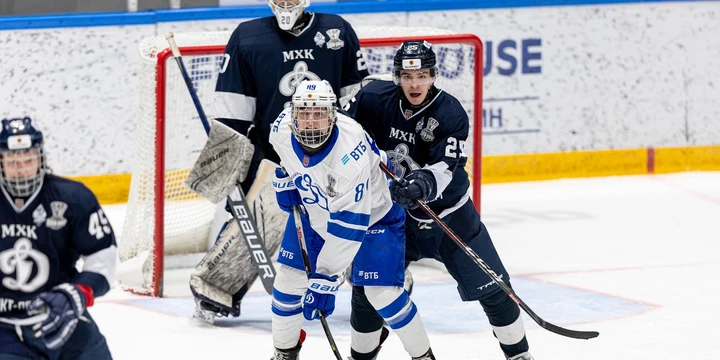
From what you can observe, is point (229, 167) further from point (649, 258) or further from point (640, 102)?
point (640, 102)

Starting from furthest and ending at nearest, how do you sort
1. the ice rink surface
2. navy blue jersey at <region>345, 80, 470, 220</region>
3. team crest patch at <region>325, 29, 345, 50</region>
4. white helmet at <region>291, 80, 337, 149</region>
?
team crest patch at <region>325, 29, 345, 50</region> → the ice rink surface → navy blue jersey at <region>345, 80, 470, 220</region> → white helmet at <region>291, 80, 337, 149</region>

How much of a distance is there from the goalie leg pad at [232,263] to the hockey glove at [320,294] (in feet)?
3.89

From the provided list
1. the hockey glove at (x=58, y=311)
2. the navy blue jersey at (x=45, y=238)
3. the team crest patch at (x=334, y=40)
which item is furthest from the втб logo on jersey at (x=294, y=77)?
the hockey glove at (x=58, y=311)

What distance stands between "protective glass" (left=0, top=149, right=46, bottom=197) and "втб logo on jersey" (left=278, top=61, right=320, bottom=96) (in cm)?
194

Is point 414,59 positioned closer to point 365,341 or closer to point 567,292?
point 365,341

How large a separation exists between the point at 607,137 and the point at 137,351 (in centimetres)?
387

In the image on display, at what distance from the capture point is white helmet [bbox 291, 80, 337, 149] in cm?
368

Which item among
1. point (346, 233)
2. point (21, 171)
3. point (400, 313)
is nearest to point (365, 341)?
point (400, 313)

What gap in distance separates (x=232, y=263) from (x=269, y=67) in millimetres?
756

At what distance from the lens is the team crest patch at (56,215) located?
2965 mm

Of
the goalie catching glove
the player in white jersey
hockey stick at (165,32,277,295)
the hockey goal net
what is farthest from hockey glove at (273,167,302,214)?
the hockey goal net

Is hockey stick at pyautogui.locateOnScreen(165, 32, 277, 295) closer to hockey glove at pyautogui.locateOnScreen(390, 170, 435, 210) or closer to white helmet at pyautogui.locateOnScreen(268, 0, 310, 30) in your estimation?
white helmet at pyautogui.locateOnScreen(268, 0, 310, 30)

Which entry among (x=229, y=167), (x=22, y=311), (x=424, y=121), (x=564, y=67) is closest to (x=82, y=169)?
(x=229, y=167)

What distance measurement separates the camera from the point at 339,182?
3703 millimetres
